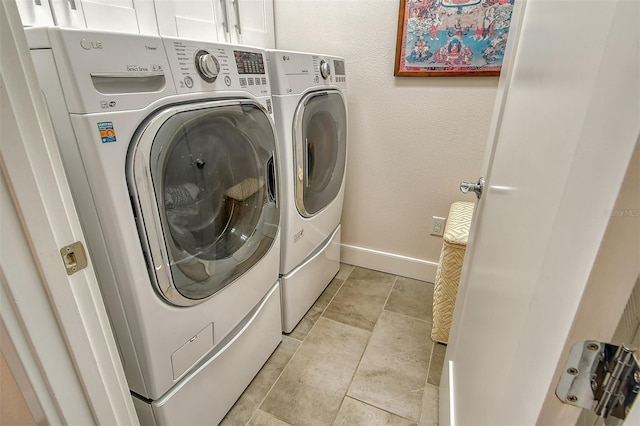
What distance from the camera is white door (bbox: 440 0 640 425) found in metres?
0.24

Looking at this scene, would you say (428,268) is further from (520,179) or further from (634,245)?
(634,245)

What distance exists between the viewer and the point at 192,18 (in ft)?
4.10

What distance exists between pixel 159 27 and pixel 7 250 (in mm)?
985

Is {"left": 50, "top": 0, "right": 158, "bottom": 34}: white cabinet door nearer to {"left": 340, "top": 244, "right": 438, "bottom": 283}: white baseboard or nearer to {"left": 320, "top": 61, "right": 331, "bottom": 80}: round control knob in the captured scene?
{"left": 320, "top": 61, "right": 331, "bottom": 80}: round control knob

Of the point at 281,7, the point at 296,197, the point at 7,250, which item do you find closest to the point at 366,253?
the point at 296,197

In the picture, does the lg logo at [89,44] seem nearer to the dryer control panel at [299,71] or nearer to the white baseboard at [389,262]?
the dryer control panel at [299,71]

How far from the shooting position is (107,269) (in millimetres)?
747

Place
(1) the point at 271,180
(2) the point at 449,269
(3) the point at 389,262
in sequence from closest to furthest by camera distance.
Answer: (1) the point at 271,180 → (2) the point at 449,269 → (3) the point at 389,262

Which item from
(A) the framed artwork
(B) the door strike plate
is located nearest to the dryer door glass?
(A) the framed artwork

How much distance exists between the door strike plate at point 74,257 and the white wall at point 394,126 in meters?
1.53

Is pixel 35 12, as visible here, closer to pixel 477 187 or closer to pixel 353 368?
pixel 477 187

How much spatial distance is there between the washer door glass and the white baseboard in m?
1.01

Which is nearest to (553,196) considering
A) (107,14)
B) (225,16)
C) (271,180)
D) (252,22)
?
(271,180)

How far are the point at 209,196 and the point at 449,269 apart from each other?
39.2 inches
